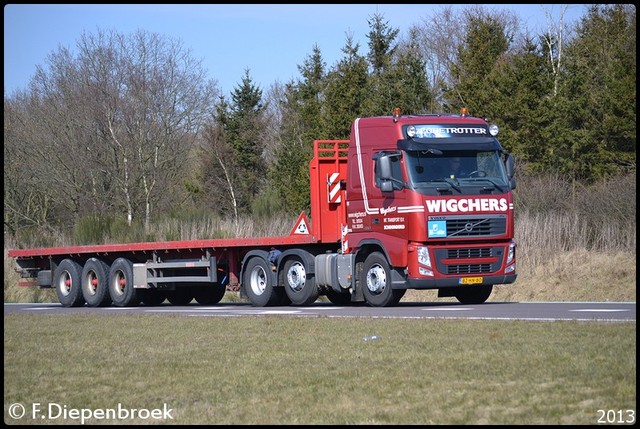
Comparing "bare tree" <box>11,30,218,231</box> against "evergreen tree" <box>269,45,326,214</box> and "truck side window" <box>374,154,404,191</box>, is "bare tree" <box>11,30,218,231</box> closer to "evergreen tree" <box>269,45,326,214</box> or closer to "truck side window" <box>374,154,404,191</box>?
"evergreen tree" <box>269,45,326,214</box>

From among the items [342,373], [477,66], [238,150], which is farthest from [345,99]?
[342,373]

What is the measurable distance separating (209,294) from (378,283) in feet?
24.4

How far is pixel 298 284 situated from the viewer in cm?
2292

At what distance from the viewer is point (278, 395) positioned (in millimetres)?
9758

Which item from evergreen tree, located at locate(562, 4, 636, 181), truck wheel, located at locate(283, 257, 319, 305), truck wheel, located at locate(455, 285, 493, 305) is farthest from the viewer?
evergreen tree, located at locate(562, 4, 636, 181)

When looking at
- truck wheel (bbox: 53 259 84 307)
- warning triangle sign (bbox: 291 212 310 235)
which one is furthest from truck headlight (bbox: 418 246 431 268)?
truck wheel (bbox: 53 259 84 307)

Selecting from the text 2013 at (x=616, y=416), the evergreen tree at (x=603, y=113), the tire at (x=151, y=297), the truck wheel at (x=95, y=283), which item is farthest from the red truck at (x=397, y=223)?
the evergreen tree at (x=603, y=113)

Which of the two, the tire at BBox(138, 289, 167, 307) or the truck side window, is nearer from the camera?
the truck side window

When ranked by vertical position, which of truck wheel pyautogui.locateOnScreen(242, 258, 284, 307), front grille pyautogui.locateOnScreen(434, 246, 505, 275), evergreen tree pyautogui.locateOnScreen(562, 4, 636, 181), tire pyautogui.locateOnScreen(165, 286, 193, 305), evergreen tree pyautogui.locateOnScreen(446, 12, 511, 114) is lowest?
tire pyautogui.locateOnScreen(165, 286, 193, 305)

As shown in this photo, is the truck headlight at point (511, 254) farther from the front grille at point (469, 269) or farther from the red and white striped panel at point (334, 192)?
the red and white striped panel at point (334, 192)

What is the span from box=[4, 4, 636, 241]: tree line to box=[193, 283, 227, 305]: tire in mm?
9445

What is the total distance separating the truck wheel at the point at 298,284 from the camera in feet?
74.6

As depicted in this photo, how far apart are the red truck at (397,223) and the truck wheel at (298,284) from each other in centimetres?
2

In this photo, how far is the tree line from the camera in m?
43.3
